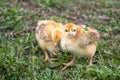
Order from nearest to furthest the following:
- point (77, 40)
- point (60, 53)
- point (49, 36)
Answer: point (77, 40) → point (49, 36) → point (60, 53)

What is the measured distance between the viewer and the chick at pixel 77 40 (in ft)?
12.7

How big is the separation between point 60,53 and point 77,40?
0.61 meters

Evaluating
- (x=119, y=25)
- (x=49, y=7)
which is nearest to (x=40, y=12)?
(x=49, y=7)

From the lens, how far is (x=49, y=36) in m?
4.12

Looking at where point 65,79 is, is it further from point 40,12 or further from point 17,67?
point 40,12

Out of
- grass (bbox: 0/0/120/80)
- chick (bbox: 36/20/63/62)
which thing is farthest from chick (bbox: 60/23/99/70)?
grass (bbox: 0/0/120/80)

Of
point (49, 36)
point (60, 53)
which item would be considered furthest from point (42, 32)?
point (60, 53)

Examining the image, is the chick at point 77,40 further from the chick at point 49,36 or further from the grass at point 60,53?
the grass at point 60,53

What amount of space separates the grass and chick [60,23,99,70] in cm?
22

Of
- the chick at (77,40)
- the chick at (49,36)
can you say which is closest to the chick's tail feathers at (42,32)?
the chick at (49,36)

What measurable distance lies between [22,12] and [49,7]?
556mm

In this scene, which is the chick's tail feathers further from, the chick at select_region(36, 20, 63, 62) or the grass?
the grass

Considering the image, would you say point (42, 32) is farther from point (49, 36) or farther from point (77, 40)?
point (77, 40)

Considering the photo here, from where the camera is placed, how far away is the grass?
394cm
